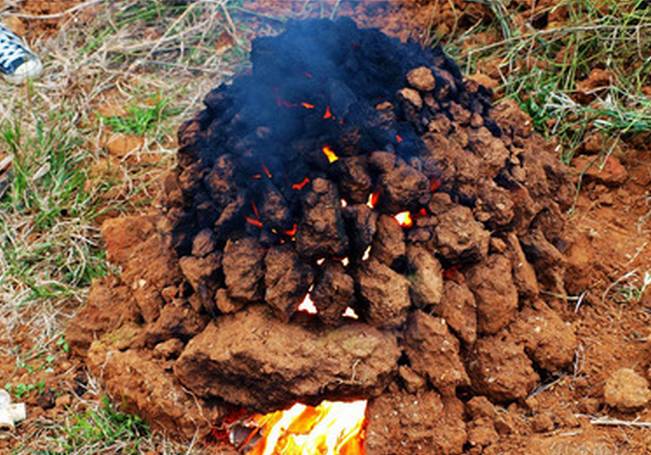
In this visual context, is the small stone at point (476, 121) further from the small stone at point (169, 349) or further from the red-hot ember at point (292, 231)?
the small stone at point (169, 349)

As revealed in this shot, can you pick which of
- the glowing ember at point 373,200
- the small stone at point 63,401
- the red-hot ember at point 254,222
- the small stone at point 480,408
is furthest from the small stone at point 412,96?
the small stone at point 63,401

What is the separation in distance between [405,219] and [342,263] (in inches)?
13.3

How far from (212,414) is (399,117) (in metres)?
1.43

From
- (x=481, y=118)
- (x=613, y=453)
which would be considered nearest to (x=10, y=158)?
(x=481, y=118)

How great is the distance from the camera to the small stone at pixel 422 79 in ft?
10.8

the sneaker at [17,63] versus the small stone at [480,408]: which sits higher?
the sneaker at [17,63]

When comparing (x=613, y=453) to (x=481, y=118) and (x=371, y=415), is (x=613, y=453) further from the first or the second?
(x=481, y=118)

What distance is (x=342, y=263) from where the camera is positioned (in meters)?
3.08

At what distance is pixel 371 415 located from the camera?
9.84ft

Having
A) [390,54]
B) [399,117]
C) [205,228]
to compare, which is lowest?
[205,228]

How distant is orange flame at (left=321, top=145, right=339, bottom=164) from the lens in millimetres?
3046

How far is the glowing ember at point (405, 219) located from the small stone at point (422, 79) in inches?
21.5

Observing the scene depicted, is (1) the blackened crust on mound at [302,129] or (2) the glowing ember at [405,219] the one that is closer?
(1) the blackened crust on mound at [302,129]

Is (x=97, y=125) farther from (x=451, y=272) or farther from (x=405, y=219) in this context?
(x=451, y=272)
